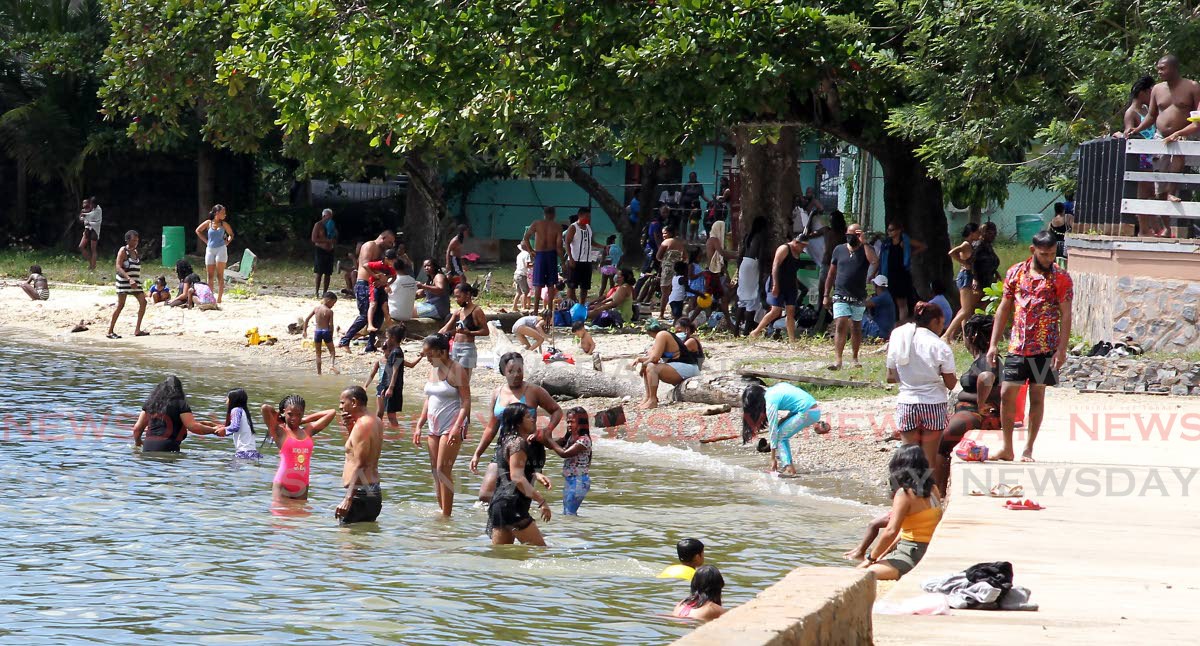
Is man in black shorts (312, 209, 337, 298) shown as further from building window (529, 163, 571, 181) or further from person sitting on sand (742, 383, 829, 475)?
person sitting on sand (742, 383, 829, 475)

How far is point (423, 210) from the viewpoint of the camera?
32219mm

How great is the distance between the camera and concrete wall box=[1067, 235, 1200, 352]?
1407cm

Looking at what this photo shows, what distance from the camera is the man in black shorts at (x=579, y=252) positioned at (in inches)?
874

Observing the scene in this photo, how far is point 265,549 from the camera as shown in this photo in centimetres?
1044

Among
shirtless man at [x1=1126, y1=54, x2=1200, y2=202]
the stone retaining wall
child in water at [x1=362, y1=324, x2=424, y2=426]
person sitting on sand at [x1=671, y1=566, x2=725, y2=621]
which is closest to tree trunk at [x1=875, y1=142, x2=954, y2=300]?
the stone retaining wall

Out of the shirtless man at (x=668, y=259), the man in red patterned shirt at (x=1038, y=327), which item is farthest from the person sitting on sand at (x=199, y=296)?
the man in red patterned shirt at (x=1038, y=327)

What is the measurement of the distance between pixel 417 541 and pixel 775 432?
407 cm

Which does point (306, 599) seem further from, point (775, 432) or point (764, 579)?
point (775, 432)

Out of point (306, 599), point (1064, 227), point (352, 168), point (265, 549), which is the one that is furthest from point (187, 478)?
point (352, 168)

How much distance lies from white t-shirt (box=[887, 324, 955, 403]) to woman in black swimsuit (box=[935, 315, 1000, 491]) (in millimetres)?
379

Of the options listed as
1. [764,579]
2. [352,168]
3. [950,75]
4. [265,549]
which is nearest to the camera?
[764,579]

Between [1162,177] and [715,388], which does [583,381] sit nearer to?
[715,388]

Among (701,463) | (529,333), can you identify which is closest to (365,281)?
(529,333)

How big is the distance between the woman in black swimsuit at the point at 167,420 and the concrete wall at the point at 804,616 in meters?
9.44
